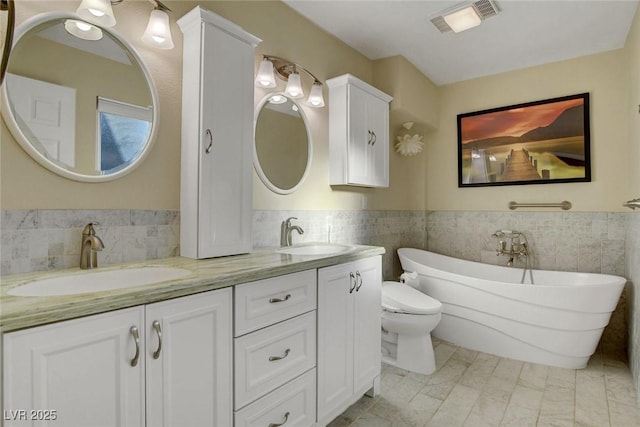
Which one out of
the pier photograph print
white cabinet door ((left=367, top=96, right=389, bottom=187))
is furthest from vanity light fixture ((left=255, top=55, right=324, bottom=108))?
the pier photograph print

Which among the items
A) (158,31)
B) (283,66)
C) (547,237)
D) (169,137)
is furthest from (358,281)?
(547,237)

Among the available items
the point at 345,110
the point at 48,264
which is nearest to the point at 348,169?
the point at 345,110

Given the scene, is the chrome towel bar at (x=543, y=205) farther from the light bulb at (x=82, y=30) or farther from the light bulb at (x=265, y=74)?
the light bulb at (x=82, y=30)

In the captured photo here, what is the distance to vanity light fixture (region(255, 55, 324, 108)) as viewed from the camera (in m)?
2.11

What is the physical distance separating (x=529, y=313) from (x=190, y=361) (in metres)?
2.54

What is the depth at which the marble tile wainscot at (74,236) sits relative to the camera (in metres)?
1.24

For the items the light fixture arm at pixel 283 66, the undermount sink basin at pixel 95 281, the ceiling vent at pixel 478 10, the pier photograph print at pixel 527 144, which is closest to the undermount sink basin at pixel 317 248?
the undermount sink basin at pixel 95 281

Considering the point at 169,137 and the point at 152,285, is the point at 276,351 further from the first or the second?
the point at 169,137

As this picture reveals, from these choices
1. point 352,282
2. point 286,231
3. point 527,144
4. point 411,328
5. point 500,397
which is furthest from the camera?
point 527,144

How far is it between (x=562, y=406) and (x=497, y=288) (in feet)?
2.91

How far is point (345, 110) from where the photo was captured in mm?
2639

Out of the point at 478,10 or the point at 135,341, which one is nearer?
the point at 135,341

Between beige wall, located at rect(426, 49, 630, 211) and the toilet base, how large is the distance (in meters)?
1.82

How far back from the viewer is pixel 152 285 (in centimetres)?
109
